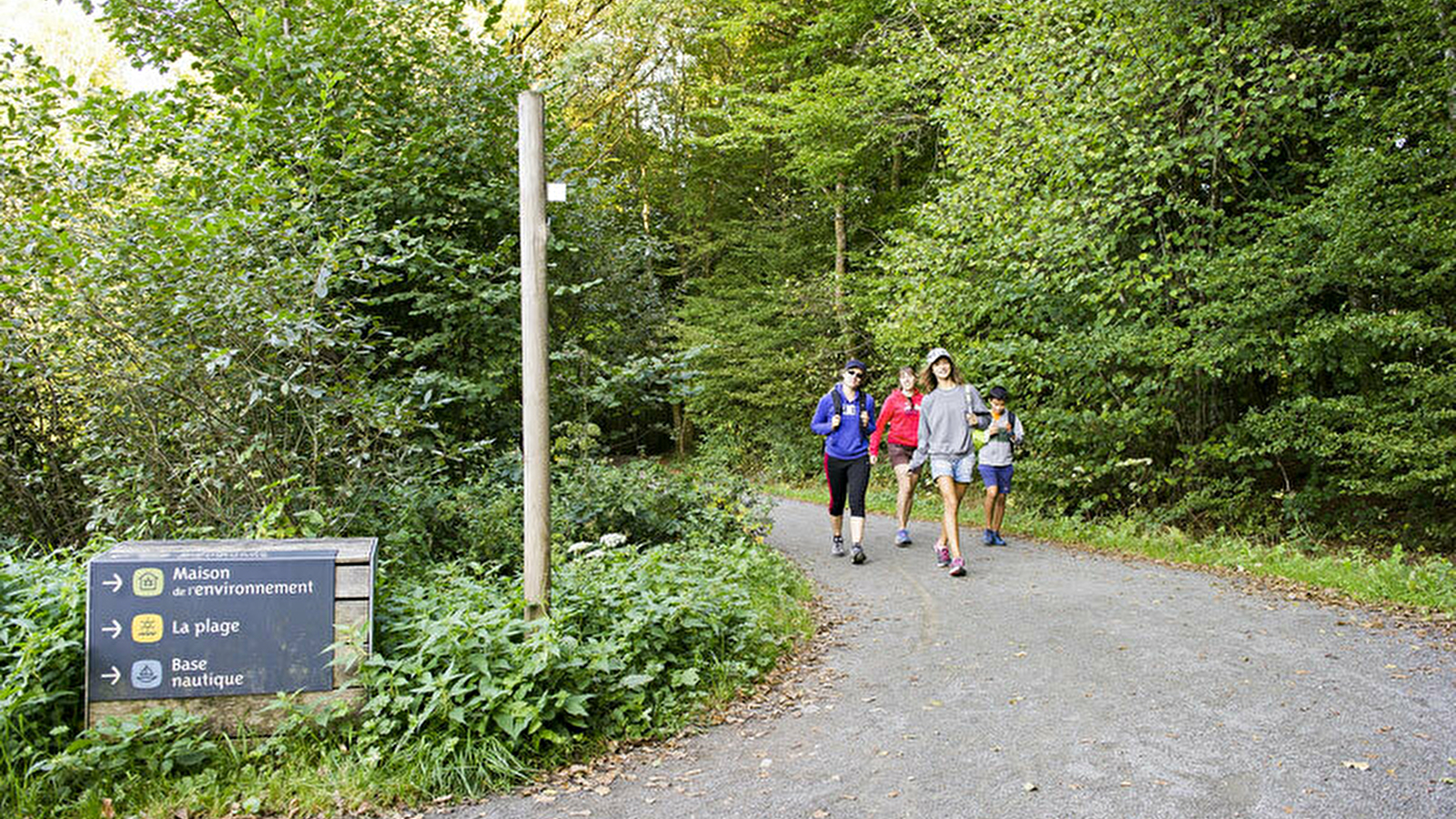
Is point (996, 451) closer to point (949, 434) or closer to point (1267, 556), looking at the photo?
point (949, 434)

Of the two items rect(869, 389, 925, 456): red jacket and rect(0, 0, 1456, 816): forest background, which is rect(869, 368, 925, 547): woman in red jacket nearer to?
rect(869, 389, 925, 456): red jacket

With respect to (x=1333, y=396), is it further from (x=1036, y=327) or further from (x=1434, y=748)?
(x=1434, y=748)

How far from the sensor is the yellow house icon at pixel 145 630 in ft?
13.7

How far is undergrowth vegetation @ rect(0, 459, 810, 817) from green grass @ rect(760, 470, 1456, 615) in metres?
4.98

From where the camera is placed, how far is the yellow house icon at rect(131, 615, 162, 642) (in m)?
4.18

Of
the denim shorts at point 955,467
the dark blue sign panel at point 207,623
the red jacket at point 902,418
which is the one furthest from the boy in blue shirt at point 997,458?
the dark blue sign panel at point 207,623

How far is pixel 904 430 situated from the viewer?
1010cm

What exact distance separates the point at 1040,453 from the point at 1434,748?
9029 millimetres

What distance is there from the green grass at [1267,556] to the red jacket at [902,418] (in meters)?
2.56

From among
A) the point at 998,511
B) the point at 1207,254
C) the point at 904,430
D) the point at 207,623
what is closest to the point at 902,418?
the point at 904,430

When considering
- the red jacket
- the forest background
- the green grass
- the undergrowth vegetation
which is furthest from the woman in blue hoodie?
the undergrowth vegetation

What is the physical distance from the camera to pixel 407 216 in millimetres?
8875

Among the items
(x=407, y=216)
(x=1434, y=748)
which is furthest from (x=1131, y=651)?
(x=407, y=216)

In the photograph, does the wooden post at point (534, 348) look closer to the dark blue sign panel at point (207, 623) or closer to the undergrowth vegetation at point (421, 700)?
the undergrowth vegetation at point (421, 700)
